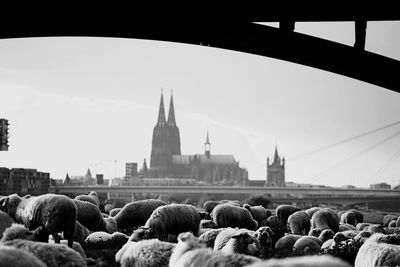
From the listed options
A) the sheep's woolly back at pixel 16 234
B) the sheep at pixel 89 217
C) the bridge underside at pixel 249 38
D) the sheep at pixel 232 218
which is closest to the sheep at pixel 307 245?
the sheep at pixel 232 218

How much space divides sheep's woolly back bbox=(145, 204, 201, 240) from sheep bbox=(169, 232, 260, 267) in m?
8.37

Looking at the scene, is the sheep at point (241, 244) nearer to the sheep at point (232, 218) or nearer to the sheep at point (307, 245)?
the sheep at point (307, 245)

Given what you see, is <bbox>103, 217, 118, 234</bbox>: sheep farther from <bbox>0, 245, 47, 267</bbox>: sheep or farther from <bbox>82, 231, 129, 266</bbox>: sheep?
<bbox>0, 245, 47, 267</bbox>: sheep

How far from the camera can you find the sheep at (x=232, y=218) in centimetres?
2031

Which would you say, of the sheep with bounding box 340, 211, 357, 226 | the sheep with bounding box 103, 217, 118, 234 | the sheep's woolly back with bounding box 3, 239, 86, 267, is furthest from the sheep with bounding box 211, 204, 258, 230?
the sheep's woolly back with bounding box 3, 239, 86, 267

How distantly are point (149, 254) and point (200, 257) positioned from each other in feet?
8.03

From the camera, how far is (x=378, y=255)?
9664 mm

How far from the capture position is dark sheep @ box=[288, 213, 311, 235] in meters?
22.8

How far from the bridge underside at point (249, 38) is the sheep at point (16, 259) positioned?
4.71 m

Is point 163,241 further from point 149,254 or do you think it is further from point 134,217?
point 134,217

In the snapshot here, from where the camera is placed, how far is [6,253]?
17.4 ft

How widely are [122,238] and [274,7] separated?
8.74m

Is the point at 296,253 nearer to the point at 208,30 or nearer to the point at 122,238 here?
the point at 122,238

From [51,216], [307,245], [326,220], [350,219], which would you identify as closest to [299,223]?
[326,220]
